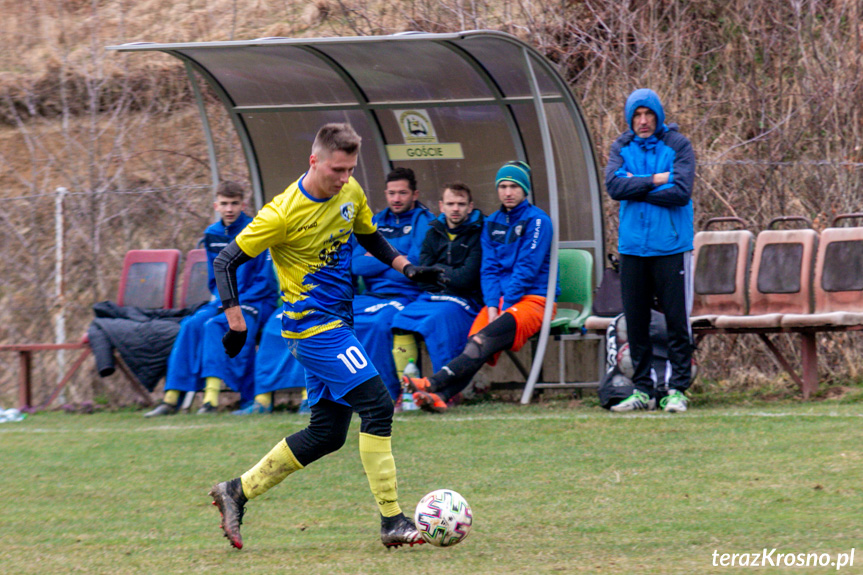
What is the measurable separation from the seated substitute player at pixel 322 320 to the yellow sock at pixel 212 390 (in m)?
4.48

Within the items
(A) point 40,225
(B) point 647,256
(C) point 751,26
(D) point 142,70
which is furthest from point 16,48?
(B) point 647,256

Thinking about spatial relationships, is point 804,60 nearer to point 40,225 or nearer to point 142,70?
point 40,225

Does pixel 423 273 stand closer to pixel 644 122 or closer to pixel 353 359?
pixel 353 359

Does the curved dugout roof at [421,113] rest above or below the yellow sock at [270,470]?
above

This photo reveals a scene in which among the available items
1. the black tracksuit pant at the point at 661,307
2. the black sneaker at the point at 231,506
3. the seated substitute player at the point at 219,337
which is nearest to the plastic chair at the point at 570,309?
the black tracksuit pant at the point at 661,307

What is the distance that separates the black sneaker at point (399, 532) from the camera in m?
4.59

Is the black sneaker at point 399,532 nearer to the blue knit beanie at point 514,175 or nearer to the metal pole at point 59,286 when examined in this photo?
the blue knit beanie at point 514,175

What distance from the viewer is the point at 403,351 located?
890 centimetres

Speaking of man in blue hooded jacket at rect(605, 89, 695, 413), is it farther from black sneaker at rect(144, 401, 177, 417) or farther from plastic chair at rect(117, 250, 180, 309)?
plastic chair at rect(117, 250, 180, 309)

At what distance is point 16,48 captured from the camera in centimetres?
1811

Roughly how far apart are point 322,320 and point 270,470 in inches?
28.7

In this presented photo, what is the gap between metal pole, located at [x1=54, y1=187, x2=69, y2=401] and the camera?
38.4ft

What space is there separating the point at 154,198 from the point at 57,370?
213 cm

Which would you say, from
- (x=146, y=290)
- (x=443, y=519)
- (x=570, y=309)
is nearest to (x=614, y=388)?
(x=570, y=309)
